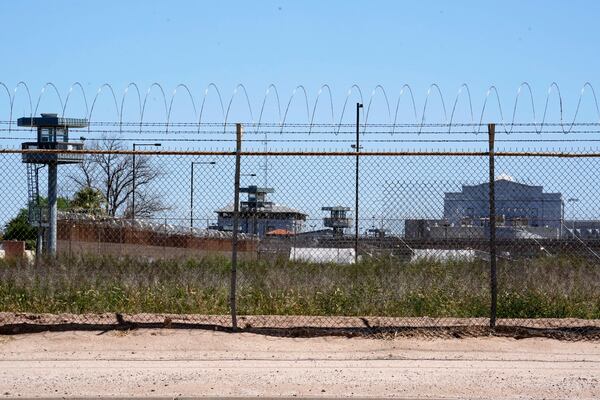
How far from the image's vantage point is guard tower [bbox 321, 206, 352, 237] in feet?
41.7

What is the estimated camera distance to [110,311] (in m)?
12.5

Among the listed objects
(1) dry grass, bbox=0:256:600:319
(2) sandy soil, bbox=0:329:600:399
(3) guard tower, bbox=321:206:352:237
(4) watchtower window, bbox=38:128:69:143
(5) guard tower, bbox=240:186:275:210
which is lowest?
(2) sandy soil, bbox=0:329:600:399

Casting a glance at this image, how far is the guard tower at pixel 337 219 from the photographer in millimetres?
12710

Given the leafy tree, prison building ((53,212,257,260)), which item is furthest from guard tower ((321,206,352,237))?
the leafy tree

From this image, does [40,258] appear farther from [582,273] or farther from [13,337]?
[582,273]

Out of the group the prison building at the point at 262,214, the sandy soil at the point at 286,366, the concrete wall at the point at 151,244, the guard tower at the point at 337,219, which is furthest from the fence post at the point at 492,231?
the concrete wall at the point at 151,244

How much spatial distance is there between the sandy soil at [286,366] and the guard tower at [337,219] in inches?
86.8

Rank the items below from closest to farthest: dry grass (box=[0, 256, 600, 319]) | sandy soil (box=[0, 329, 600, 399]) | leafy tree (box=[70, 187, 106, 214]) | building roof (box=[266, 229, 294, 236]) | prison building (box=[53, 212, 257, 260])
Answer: sandy soil (box=[0, 329, 600, 399]) < dry grass (box=[0, 256, 600, 319]) < building roof (box=[266, 229, 294, 236]) < prison building (box=[53, 212, 257, 260]) < leafy tree (box=[70, 187, 106, 214])

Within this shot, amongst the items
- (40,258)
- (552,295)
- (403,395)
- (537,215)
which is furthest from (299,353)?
(40,258)

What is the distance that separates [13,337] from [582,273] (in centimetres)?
814

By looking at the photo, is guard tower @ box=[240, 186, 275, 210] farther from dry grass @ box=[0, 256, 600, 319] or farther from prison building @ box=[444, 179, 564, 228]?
prison building @ box=[444, 179, 564, 228]

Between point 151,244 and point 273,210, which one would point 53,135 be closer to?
point 151,244

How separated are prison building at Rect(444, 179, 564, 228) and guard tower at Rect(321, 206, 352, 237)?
1.41 meters

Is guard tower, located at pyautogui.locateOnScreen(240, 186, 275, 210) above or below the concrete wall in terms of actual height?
above
